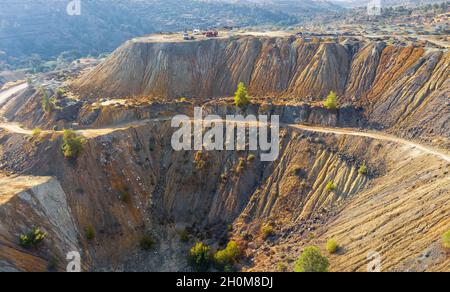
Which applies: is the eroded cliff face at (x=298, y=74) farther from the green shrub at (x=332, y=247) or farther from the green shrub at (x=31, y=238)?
the green shrub at (x=31, y=238)

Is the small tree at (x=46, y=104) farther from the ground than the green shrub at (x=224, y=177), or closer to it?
farther from the ground

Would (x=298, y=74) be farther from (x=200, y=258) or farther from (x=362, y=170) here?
(x=200, y=258)

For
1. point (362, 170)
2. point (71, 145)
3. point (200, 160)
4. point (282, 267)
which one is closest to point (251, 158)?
point (200, 160)

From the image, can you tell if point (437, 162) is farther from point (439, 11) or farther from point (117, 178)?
point (439, 11)

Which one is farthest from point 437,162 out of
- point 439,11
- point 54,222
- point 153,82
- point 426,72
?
point 439,11

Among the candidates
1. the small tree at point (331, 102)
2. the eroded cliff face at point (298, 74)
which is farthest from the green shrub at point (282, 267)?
the small tree at point (331, 102)

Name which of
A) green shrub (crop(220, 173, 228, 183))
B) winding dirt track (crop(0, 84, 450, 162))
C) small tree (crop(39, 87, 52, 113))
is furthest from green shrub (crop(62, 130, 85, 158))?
green shrub (crop(220, 173, 228, 183))

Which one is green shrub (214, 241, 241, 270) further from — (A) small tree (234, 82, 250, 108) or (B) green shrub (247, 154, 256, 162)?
(A) small tree (234, 82, 250, 108)
